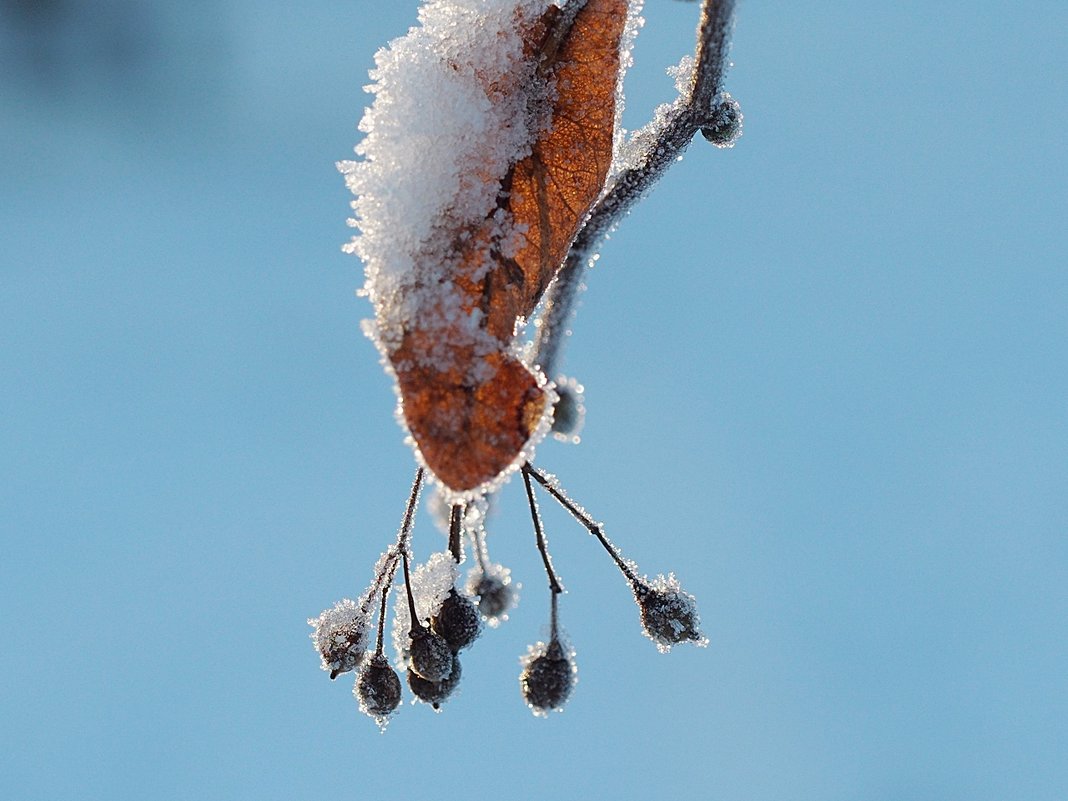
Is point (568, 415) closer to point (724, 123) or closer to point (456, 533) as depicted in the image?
point (456, 533)

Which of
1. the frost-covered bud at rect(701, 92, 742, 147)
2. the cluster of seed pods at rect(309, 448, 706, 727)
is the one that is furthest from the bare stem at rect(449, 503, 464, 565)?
the frost-covered bud at rect(701, 92, 742, 147)

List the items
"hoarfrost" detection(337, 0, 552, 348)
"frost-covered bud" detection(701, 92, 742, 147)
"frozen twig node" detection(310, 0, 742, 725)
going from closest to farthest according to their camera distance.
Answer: "frozen twig node" detection(310, 0, 742, 725) < "hoarfrost" detection(337, 0, 552, 348) < "frost-covered bud" detection(701, 92, 742, 147)

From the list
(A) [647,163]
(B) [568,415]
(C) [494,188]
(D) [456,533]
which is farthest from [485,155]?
(D) [456,533]

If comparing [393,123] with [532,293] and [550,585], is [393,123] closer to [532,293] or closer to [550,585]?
[532,293]

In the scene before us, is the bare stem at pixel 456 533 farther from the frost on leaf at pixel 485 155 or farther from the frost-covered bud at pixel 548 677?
the frost on leaf at pixel 485 155

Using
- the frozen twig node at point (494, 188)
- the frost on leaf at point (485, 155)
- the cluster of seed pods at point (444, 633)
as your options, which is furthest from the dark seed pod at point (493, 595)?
the frost on leaf at point (485, 155)

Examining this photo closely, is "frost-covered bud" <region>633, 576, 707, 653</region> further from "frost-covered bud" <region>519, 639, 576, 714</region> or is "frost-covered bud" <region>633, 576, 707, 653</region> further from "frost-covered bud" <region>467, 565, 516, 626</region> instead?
"frost-covered bud" <region>467, 565, 516, 626</region>
